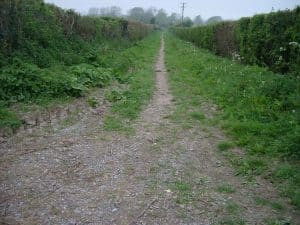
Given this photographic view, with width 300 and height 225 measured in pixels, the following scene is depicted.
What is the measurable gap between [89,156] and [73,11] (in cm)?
1120

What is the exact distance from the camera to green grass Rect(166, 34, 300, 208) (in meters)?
6.03

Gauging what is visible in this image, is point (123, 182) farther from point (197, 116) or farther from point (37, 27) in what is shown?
point (37, 27)

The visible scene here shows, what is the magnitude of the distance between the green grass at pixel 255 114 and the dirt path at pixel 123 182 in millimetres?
386

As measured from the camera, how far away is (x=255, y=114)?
850 cm

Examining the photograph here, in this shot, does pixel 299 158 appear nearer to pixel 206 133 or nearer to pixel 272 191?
pixel 272 191

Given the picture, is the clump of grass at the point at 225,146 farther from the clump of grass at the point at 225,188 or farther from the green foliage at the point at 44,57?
the green foliage at the point at 44,57

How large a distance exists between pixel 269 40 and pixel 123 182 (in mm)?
9573

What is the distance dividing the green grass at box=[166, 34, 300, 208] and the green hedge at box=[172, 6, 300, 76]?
2.51 feet

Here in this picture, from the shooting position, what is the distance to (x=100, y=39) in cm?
1938

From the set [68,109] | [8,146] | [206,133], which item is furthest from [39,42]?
[206,133]

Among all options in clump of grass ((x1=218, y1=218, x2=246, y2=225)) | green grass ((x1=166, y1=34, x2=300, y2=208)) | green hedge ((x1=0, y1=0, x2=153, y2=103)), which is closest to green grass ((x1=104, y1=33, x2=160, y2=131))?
green hedge ((x1=0, y1=0, x2=153, y2=103))

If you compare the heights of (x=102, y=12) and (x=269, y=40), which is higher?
(x=102, y=12)

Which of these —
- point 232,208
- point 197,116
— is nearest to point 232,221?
point 232,208

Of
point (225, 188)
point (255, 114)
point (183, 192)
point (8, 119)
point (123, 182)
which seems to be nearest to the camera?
point (183, 192)
